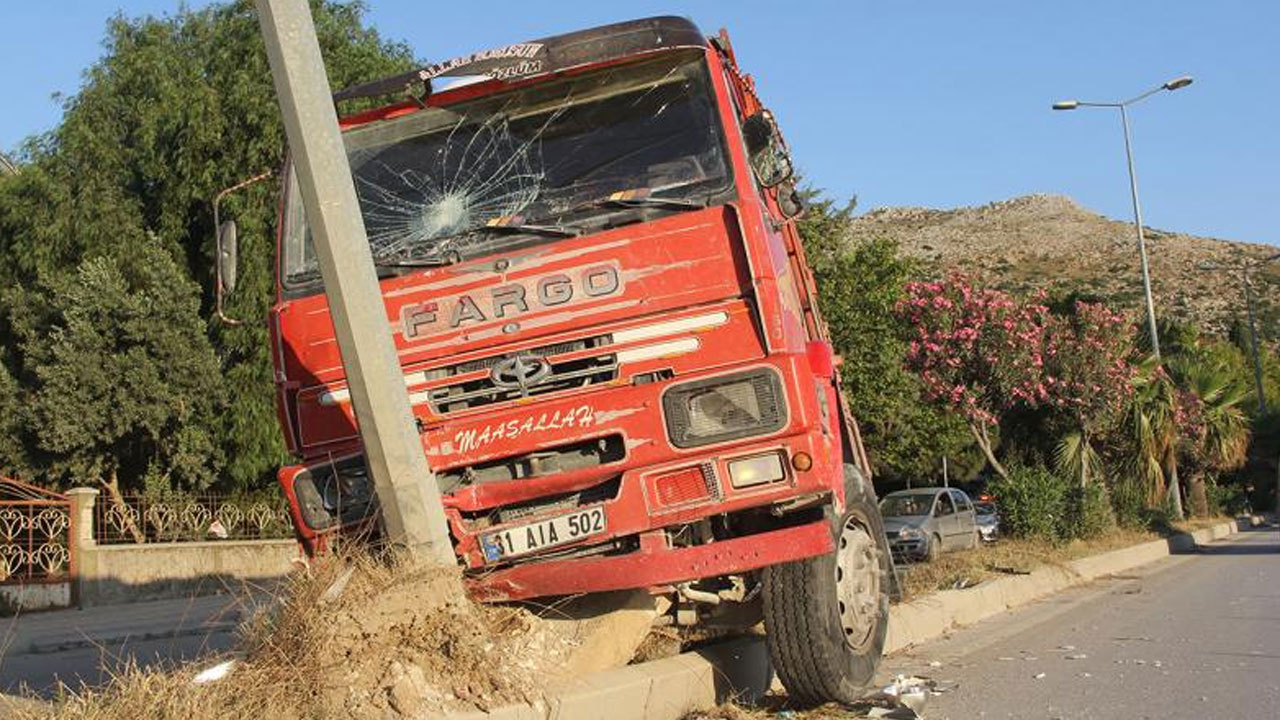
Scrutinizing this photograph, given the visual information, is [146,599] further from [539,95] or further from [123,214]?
[539,95]

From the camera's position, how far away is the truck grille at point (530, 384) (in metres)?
5.83

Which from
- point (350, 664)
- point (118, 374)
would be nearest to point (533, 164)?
point (350, 664)

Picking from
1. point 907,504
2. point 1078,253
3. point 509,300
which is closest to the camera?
point 509,300

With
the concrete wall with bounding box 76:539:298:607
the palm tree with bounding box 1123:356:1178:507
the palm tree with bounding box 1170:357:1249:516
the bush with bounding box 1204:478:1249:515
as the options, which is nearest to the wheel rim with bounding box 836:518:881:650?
the concrete wall with bounding box 76:539:298:607

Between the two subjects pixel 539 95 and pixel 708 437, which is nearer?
pixel 708 437

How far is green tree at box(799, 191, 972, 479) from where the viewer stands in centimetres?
2506

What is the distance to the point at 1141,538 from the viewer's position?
888 inches

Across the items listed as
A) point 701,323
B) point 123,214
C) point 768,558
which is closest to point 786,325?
point 701,323

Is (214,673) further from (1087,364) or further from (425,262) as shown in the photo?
(1087,364)

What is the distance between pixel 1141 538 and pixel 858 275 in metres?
7.26

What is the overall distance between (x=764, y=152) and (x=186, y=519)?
50.8 feet

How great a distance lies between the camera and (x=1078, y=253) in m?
87.2

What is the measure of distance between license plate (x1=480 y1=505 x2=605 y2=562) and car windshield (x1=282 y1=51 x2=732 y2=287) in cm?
133

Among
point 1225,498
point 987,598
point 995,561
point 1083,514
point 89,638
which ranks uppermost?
point 89,638
